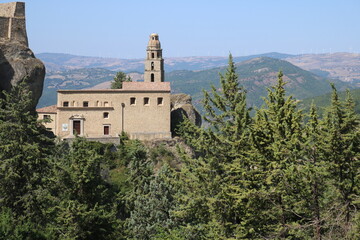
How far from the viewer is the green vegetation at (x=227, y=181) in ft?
66.0

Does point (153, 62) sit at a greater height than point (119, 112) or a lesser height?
greater

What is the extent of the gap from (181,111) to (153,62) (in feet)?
48.1

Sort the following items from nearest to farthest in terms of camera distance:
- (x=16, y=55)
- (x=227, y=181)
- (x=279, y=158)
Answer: (x=279, y=158)
(x=227, y=181)
(x=16, y=55)

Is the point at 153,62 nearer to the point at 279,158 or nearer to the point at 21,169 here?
the point at 21,169

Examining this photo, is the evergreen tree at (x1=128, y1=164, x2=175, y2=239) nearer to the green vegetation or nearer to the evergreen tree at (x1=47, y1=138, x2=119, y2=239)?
the green vegetation

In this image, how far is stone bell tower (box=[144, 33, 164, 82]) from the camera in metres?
69.9

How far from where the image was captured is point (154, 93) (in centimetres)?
5309

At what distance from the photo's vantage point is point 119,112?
5297 centimetres

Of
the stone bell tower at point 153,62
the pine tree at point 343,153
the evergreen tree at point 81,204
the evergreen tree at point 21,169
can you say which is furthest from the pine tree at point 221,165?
the stone bell tower at point 153,62

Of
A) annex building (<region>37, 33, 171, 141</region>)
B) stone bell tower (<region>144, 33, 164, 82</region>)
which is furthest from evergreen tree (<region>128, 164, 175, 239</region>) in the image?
stone bell tower (<region>144, 33, 164, 82</region>)

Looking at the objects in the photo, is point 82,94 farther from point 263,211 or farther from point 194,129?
point 263,211

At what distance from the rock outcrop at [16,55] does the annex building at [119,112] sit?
3.23 meters

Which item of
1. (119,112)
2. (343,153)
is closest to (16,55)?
(119,112)

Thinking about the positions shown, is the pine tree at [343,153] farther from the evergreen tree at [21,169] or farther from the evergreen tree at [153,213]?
the evergreen tree at [21,169]
